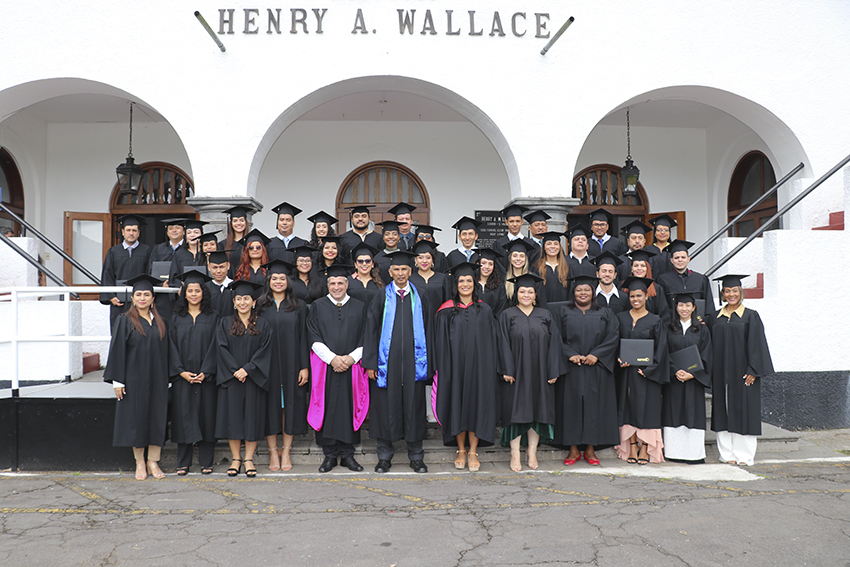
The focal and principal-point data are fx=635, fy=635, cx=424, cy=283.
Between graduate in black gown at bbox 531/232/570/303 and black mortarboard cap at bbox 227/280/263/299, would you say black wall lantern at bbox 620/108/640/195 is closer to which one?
graduate in black gown at bbox 531/232/570/303


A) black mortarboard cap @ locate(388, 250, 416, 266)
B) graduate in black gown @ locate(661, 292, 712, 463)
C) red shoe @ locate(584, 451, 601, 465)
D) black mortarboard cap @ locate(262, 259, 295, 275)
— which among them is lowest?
red shoe @ locate(584, 451, 601, 465)

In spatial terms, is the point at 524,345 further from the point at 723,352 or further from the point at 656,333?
the point at 723,352

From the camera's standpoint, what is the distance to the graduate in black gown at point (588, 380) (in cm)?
557

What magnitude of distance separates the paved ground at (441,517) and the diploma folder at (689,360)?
2.86 feet

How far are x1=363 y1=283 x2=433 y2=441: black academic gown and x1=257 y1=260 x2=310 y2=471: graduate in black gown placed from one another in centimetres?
60

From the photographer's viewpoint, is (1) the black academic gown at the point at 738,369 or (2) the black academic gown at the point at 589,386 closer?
(2) the black academic gown at the point at 589,386

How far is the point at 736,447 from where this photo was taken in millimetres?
5805

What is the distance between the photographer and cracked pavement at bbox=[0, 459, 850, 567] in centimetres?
358

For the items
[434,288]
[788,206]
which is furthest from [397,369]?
[788,206]

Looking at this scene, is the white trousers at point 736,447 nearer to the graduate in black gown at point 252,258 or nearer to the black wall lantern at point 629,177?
the graduate in black gown at point 252,258

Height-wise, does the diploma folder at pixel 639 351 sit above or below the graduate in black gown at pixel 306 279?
below

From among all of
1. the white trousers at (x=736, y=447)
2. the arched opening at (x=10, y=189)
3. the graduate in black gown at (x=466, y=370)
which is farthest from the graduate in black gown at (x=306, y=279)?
the arched opening at (x=10, y=189)

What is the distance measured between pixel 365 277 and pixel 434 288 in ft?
2.22

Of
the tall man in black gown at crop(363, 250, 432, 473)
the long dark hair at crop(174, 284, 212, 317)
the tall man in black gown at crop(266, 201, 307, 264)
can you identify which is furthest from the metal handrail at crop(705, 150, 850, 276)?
the long dark hair at crop(174, 284, 212, 317)
